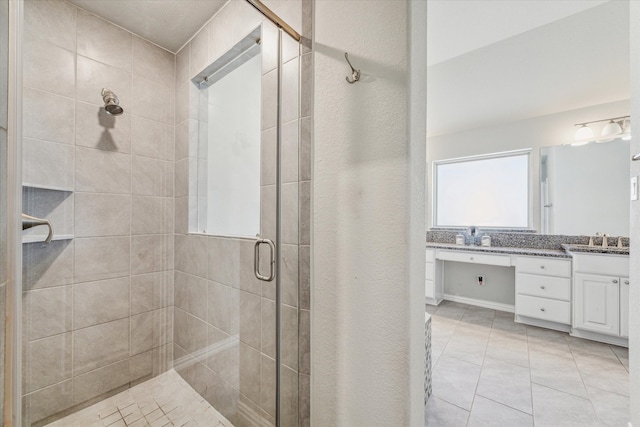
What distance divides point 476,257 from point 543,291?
0.72 meters

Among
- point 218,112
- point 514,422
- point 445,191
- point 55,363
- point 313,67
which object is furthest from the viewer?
point 445,191

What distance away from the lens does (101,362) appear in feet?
3.71

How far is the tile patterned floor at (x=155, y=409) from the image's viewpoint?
3.49ft

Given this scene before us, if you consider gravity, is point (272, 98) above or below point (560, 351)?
above

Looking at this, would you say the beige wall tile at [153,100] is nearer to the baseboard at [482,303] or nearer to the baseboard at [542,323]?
the baseboard at [542,323]

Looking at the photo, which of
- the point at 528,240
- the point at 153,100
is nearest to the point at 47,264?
the point at 153,100

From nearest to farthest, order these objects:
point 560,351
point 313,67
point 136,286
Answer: point 313,67 → point 136,286 → point 560,351

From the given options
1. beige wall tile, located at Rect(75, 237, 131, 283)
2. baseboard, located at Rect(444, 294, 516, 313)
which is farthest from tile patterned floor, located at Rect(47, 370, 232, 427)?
baseboard, located at Rect(444, 294, 516, 313)

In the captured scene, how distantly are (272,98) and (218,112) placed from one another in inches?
14.6

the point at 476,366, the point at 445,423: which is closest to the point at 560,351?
the point at 476,366

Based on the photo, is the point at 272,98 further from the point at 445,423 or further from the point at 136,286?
the point at 445,423

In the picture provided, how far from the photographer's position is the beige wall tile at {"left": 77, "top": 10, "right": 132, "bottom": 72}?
3.47ft

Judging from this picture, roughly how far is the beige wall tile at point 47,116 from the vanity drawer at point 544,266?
3.96 metres

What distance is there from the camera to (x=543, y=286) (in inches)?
110
